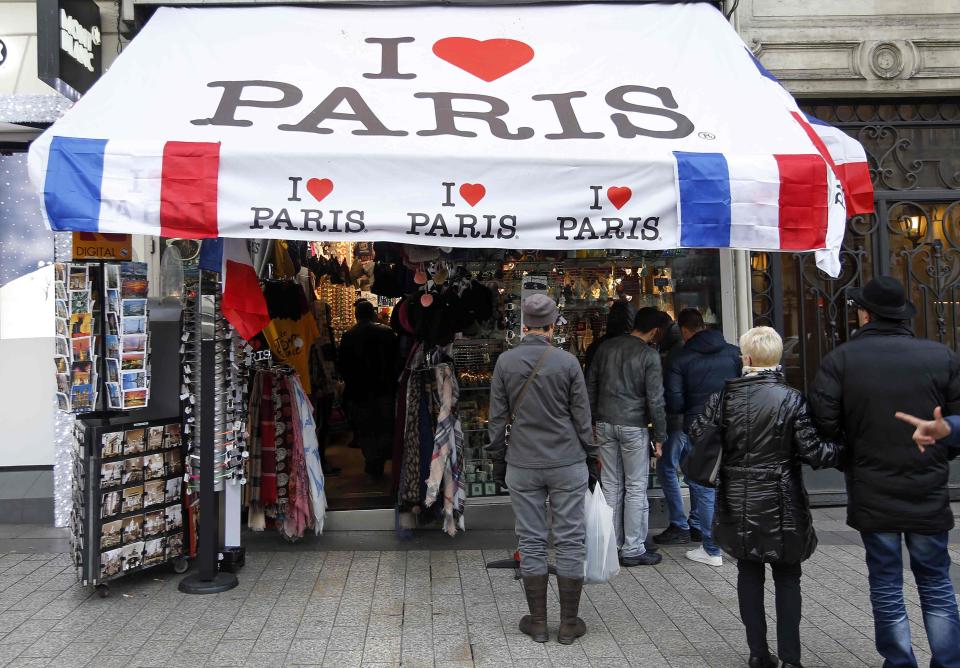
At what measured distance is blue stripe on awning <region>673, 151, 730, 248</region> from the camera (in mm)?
4711

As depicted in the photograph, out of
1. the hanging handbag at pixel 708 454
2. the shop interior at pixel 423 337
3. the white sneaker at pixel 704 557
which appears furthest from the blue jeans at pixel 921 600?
the shop interior at pixel 423 337

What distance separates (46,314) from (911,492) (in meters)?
6.82

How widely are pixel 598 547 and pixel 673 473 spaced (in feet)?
6.39

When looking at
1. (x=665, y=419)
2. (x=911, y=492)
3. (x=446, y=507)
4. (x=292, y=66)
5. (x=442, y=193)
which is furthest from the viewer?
(x=446, y=507)

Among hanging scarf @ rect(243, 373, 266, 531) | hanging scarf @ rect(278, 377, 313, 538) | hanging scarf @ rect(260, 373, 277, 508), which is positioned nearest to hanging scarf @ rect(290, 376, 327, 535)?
hanging scarf @ rect(278, 377, 313, 538)

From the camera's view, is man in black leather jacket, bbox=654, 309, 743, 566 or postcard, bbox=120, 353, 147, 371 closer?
postcard, bbox=120, 353, 147, 371

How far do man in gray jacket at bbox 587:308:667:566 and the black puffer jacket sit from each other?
6.19 ft

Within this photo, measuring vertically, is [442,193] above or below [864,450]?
above

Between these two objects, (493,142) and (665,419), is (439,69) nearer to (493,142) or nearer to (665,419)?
(493,142)

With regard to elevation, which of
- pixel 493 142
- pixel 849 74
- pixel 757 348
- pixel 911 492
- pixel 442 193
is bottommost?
pixel 911 492

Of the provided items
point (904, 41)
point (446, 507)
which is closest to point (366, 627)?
point (446, 507)

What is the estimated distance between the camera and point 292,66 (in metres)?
5.53

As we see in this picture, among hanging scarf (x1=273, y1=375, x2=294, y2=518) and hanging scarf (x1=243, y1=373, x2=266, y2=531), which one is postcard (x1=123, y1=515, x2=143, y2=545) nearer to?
hanging scarf (x1=243, y1=373, x2=266, y2=531)

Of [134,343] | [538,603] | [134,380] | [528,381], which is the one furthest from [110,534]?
[528,381]
